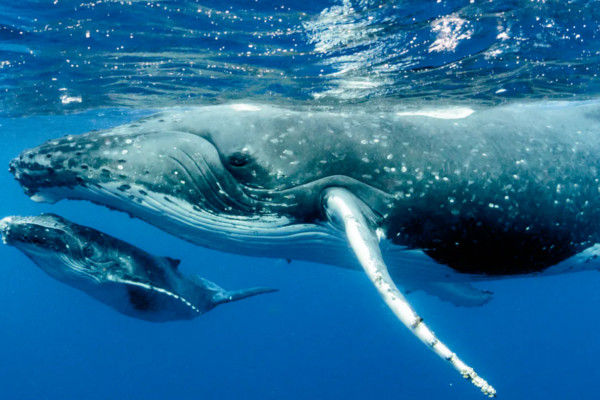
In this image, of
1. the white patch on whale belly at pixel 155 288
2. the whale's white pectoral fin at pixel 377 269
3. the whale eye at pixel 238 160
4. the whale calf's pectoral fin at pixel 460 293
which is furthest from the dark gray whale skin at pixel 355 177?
the whale calf's pectoral fin at pixel 460 293

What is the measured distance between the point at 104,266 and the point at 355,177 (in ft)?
9.84

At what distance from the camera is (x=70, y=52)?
13.2 meters

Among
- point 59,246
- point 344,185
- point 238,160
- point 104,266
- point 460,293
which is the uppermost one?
point 238,160

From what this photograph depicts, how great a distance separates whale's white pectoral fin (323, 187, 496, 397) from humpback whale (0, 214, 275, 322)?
2064 millimetres

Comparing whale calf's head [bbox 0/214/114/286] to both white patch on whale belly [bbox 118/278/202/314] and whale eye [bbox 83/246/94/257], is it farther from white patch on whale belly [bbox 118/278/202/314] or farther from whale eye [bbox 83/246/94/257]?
white patch on whale belly [bbox 118/278/202/314]

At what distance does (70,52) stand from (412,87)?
10.1m

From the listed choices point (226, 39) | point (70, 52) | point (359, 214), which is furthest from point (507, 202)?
point (70, 52)

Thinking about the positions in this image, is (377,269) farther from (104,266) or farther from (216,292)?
(104,266)

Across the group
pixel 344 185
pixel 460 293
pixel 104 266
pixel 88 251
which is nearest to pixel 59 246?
pixel 88 251

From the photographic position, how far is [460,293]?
29.4 ft

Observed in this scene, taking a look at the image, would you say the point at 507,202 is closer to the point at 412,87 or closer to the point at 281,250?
the point at 281,250

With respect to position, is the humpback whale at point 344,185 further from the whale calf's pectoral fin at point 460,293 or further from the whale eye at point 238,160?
the whale calf's pectoral fin at point 460,293

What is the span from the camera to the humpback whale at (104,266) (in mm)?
4809

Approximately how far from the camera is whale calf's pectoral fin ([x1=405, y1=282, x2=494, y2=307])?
8828 millimetres
